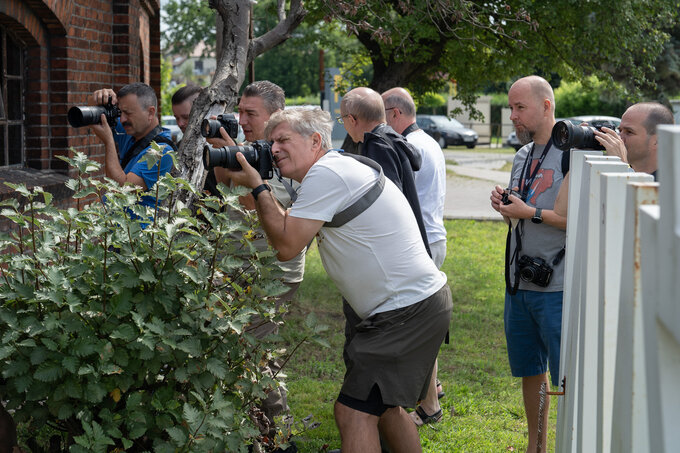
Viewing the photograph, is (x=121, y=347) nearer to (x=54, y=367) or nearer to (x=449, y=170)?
(x=54, y=367)

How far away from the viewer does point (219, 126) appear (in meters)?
3.86

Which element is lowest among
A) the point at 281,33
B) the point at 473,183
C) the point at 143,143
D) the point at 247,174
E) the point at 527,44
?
the point at 473,183

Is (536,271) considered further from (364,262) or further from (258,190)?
(258,190)

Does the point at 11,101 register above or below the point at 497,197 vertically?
above

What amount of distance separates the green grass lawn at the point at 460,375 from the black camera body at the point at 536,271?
1166mm

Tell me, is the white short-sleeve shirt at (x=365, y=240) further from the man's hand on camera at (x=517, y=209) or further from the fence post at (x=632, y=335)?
the fence post at (x=632, y=335)

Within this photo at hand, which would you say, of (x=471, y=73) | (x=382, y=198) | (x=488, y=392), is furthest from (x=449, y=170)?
(x=382, y=198)

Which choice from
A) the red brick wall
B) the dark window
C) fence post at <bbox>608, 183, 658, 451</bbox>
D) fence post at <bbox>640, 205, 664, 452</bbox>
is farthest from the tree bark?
fence post at <bbox>640, 205, 664, 452</bbox>

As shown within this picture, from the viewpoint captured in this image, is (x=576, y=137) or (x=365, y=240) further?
(x=576, y=137)

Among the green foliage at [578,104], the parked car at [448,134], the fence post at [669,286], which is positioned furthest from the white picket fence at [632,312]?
the green foliage at [578,104]

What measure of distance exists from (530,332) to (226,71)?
7.24 ft

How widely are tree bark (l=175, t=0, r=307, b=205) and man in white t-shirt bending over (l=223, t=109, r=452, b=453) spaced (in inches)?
38.7

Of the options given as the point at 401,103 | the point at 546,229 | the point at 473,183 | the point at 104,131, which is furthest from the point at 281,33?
the point at 473,183

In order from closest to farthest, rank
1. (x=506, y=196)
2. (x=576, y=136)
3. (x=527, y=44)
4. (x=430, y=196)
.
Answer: (x=576, y=136) → (x=506, y=196) → (x=430, y=196) → (x=527, y=44)
